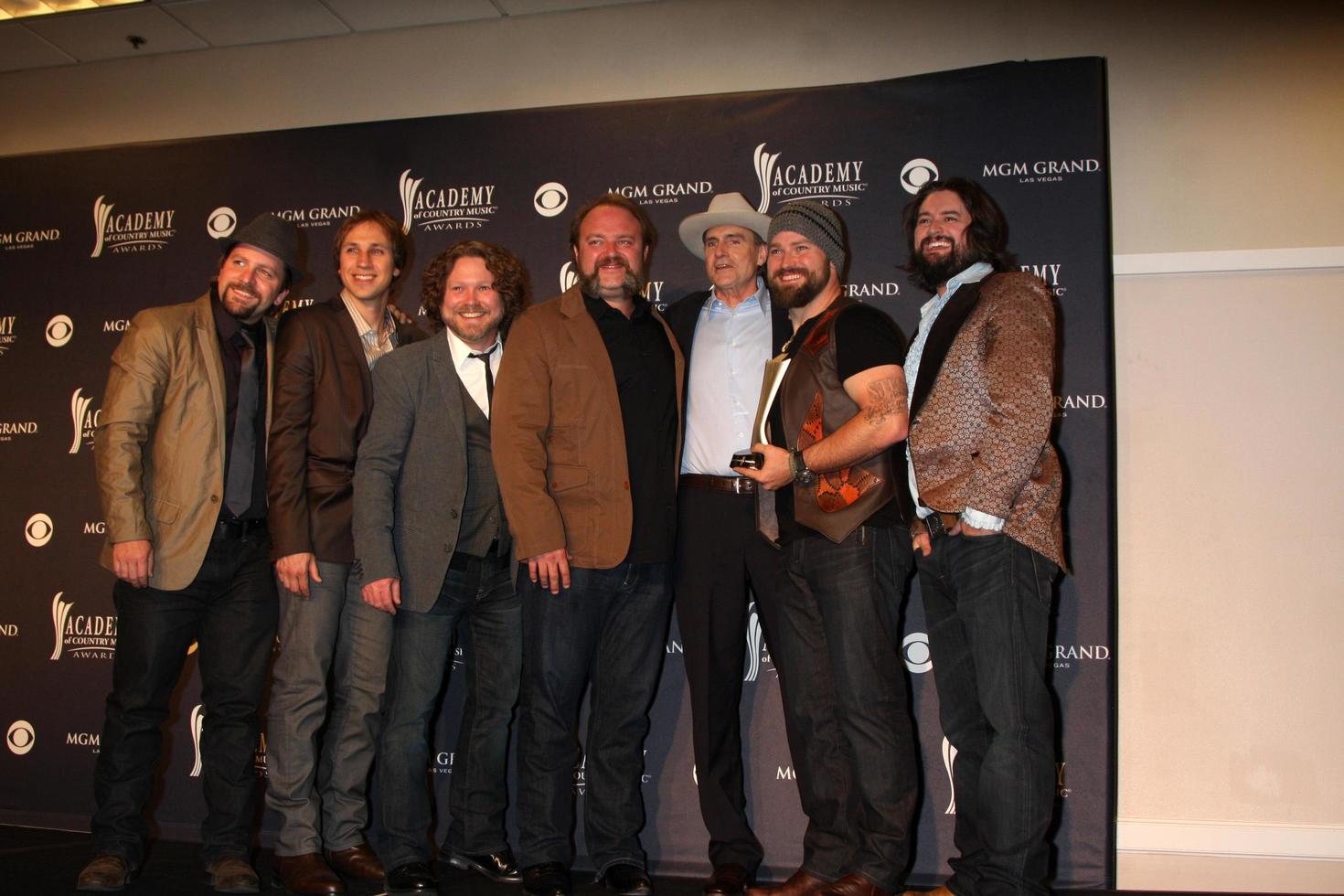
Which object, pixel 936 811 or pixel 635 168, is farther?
pixel 635 168

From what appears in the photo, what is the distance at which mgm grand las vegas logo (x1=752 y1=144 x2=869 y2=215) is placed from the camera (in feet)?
12.1

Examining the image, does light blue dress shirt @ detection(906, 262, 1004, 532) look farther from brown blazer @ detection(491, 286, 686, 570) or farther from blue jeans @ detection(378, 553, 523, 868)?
blue jeans @ detection(378, 553, 523, 868)

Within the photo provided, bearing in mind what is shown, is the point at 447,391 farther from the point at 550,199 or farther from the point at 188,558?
the point at 550,199

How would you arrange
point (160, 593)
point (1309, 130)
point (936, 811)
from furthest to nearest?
point (1309, 130)
point (936, 811)
point (160, 593)

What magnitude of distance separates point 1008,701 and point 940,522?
479 millimetres

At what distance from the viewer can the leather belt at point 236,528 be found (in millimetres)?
2938

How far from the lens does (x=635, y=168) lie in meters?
3.87

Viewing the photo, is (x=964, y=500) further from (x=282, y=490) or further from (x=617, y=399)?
(x=282, y=490)

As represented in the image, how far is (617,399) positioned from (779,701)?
1.28 m

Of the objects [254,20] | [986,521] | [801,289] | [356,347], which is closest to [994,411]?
[986,521]

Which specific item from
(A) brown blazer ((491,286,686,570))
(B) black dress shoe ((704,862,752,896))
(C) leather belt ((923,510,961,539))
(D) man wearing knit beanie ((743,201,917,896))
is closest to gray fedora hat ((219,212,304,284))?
(A) brown blazer ((491,286,686,570))

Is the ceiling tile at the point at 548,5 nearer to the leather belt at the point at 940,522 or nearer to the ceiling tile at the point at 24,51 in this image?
the ceiling tile at the point at 24,51

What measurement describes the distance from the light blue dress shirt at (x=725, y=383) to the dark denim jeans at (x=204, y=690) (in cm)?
138

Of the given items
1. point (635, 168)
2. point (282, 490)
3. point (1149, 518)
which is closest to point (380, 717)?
point (282, 490)
